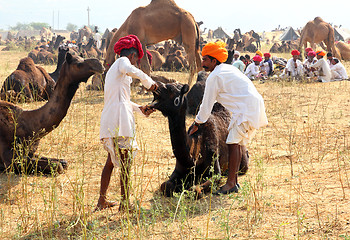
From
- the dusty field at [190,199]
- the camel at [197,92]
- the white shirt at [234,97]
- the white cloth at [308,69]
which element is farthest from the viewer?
the white cloth at [308,69]

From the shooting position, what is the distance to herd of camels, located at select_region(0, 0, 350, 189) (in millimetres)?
5223

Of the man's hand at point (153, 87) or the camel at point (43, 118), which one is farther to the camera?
the camel at point (43, 118)

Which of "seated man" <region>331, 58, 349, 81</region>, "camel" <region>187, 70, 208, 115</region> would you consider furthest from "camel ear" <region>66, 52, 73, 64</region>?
"seated man" <region>331, 58, 349, 81</region>

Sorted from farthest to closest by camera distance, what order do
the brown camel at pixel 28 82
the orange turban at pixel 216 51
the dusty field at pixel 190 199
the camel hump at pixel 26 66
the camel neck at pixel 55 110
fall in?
1. the camel hump at pixel 26 66
2. the brown camel at pixel 28 82
3. the camel neck at pixel 55 110
4. the orange turban at pixel 216 51
5. the dusty field at pixel 190 199

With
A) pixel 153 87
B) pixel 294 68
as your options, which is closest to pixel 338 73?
pixel 294 68

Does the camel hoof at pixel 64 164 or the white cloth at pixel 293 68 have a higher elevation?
the white cloth at pixel 293 68

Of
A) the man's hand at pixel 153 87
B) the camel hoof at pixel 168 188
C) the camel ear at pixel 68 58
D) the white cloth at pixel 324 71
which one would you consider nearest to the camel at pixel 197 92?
the camel ear at pixel 68 58

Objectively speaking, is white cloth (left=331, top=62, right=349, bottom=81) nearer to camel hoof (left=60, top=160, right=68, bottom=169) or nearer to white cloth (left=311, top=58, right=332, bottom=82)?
white cloth (left=311, top=58, right=332, bottom=82)

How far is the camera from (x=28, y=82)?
33.0 ft

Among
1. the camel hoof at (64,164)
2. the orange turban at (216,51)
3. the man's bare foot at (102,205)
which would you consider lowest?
the camel hoof at (64,164)

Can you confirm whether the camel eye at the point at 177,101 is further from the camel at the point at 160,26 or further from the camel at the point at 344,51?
the camel at the point at 344,51

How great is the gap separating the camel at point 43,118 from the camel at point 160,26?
622 cm

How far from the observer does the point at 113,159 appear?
4312mm

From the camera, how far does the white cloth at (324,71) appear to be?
14186mm
